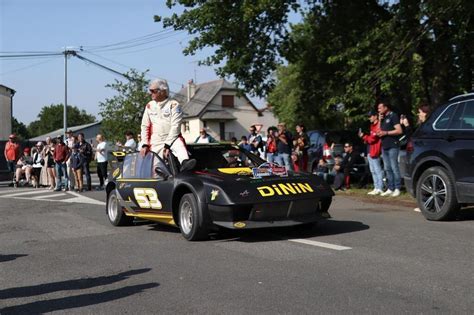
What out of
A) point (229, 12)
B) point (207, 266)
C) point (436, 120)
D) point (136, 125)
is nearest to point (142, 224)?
point (207, 266)

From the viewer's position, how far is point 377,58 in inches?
617

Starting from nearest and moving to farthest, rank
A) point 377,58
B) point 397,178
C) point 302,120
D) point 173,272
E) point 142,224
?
1. point 173,272
2. point 142,224
3. point 397,178
4. point 377,58
5. point 302,120

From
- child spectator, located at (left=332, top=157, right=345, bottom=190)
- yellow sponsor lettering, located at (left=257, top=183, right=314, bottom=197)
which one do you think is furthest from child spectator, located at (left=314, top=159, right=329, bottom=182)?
yellow sponsor lettering, located at (left=257, top=183, right=314, bottom=197)

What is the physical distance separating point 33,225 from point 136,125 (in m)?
39.5

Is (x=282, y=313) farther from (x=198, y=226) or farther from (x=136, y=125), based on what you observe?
(x=136, y=125)

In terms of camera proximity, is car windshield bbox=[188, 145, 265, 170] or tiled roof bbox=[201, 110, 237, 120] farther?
tiled roof bbox=[201, 110, 237, 120]

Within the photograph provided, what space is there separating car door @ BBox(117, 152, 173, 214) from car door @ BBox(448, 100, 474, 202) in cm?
396

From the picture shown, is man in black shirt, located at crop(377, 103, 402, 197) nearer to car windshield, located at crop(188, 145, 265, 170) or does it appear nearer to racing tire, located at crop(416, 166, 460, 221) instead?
racing tire, located at crop(416, 166, 460, 221)

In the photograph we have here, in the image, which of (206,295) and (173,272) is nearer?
(206,295)

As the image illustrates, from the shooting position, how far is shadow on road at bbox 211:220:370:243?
7.68 metres

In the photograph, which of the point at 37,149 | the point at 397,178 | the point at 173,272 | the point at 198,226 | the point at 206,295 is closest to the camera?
the point at 206,295

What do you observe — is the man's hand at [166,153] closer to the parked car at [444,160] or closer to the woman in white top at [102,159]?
the parked car at [444,160]

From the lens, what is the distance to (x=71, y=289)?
17.8 feet

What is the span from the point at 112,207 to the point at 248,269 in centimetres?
441
